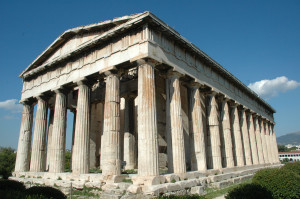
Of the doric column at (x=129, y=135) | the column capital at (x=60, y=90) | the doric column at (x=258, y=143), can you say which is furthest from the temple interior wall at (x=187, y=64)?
the column capital at (x=60, y=90)

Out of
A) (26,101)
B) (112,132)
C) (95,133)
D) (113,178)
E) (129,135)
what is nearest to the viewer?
(113,178)

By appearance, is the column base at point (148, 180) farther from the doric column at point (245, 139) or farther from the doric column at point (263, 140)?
the doric column at point (263, 140)

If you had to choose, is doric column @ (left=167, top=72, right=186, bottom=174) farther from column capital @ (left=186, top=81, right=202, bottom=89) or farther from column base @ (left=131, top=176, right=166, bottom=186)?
column capital @ (left=186, top=81, right=202, bottom=89)

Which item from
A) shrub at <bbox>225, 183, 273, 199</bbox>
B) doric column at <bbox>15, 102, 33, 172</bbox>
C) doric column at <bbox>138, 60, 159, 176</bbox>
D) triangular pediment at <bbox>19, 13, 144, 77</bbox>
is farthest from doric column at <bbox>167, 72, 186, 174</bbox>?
doric column at <bbox>15, 102, 33, 172</bbox>

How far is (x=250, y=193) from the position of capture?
797cm

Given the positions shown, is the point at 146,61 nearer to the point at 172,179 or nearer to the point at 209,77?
the point at 172,179

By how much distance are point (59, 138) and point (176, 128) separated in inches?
327

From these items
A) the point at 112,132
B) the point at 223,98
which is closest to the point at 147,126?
the point at 112,132

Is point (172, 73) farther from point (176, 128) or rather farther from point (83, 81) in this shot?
point (83, 81)

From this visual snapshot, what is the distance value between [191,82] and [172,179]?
22.7 ft

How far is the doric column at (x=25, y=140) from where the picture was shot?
19.4 metres

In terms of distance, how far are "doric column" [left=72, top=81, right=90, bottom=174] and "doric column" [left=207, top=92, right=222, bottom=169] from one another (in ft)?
28.8

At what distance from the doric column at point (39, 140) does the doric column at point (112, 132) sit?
7.54m

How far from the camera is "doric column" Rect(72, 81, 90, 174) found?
47.5 feet
